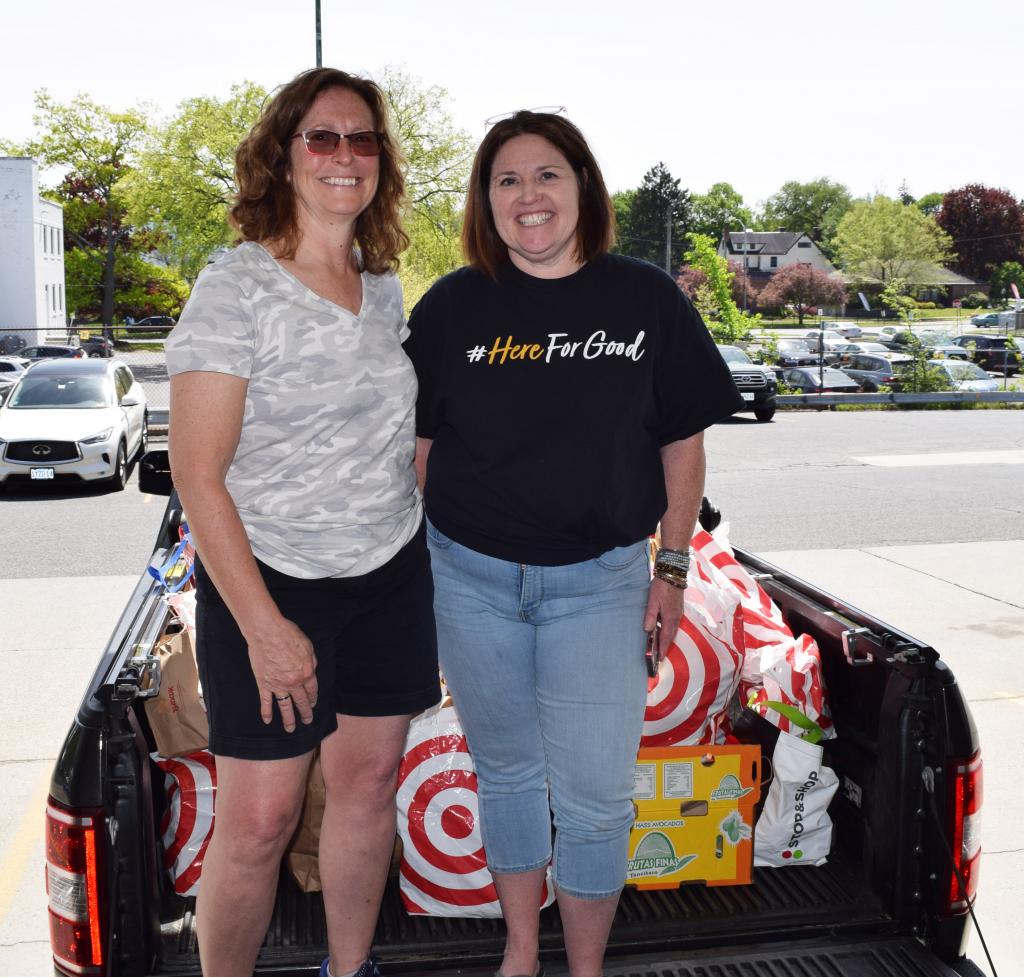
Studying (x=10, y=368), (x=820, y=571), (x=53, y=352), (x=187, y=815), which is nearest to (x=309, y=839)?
(x=187, y=815)

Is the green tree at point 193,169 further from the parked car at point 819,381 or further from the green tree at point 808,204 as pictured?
the green tree at point 808,204

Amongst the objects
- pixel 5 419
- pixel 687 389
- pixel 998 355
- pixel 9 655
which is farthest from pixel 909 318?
pixel 687 389

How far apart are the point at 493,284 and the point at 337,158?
444mm

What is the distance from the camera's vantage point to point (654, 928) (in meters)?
2.46

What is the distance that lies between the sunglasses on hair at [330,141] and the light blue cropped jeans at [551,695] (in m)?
0.85

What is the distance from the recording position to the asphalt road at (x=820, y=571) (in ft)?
13.8

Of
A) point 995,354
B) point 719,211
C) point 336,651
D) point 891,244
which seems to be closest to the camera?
point 336,651

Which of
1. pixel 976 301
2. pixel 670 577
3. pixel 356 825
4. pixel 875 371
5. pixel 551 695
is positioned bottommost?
pixel 356 825

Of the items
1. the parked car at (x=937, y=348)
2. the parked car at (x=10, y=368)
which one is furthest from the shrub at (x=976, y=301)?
the parked car at (x=10, y=368)

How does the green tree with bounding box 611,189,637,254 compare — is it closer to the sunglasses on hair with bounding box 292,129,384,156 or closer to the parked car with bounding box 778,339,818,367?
the parked car with bounding box 778,339,818,367

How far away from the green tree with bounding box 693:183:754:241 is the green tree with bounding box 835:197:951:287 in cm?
4329

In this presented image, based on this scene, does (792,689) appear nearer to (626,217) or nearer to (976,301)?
(976,301)

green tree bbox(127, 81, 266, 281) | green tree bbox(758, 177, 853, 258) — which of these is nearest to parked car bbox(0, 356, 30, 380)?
green tree bbox(127, 81, 266, 281)

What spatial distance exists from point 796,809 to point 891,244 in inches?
3216
